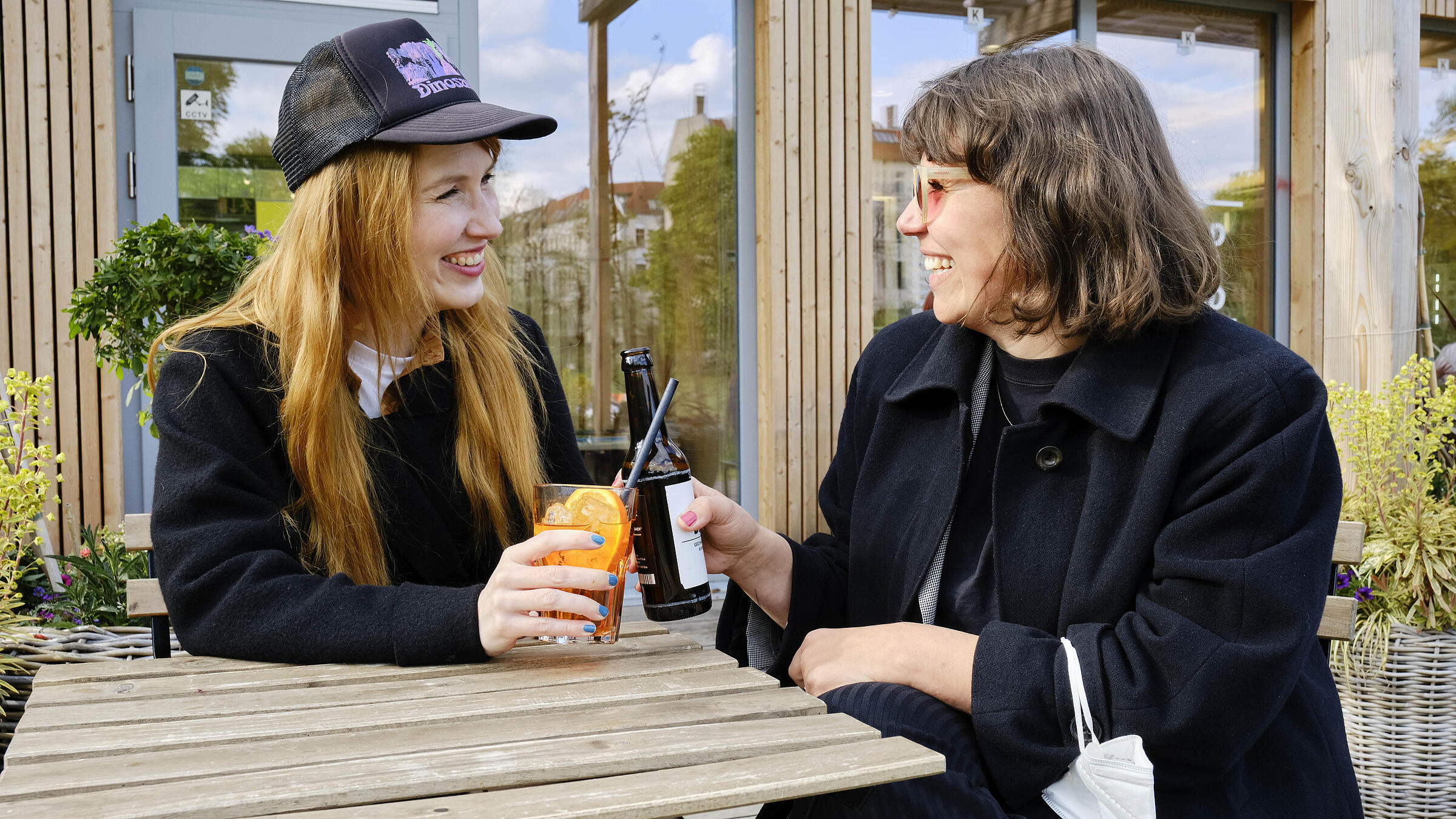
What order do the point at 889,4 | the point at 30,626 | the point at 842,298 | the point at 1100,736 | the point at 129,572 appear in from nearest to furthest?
the point at 1100,736
the point at 30,626
the point at 129,572
the point at 842,298
the point at 889,4

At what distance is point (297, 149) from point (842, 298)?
3492mm

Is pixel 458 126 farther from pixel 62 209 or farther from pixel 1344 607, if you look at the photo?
pixel 62 209

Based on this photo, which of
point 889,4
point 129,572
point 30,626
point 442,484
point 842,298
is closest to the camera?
point 442,484

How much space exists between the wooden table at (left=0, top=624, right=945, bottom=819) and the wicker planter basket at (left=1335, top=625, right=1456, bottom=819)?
195 centimetres

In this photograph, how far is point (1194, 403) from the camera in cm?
137

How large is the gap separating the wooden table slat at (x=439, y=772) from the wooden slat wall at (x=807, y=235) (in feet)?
12.4

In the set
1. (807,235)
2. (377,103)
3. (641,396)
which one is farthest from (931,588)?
(807,235)

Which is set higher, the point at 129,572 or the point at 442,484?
the point at 442,484

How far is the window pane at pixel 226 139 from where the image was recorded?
3994mm

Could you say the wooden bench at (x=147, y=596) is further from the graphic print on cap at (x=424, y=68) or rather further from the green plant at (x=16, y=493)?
the graphic print on cap at (x=424, y=68)

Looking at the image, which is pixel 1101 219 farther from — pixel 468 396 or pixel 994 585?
pixel 468 396

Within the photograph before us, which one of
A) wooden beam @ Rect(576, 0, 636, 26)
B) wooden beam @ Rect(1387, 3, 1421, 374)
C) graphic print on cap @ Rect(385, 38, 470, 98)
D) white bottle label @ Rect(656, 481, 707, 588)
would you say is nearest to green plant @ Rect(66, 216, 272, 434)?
graphic print on cap @ Rect(385, 38, 470, 98)

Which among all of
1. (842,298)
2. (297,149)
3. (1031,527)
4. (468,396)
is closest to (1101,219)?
(1031,527)

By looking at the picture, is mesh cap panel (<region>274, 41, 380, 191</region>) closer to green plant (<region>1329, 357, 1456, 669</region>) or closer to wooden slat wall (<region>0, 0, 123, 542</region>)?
green plant (<region>1329, 357, 1456, 669</region>)
